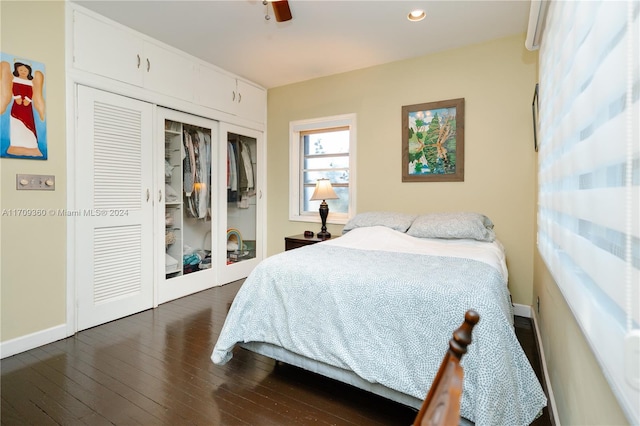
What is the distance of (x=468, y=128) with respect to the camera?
329 cm

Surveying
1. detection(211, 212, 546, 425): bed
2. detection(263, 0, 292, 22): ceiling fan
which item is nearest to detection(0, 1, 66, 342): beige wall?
detection(211, 212, 546, 425): bed

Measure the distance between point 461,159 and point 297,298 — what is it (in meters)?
2.34

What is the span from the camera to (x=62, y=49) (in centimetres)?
254

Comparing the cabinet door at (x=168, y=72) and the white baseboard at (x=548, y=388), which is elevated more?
the cabinet door at (x=168, y=72)

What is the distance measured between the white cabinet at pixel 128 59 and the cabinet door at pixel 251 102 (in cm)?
71

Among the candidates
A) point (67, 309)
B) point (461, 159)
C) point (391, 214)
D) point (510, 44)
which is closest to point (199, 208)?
point (67, 309)

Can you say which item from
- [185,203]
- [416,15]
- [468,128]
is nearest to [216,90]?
[185,203]

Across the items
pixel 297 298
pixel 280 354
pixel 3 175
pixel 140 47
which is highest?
pixel 140 47

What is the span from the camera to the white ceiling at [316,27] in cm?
263

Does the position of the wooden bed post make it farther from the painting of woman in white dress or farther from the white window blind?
the painting of woman in white dress

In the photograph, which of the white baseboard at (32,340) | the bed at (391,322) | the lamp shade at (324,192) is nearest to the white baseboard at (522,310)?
the bed at (391,322)

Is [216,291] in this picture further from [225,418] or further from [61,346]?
[225,418]

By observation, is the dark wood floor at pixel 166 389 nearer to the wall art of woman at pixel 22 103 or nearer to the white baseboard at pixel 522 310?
the white baseboard at pixel 522 310

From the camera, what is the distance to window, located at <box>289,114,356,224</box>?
157 inches
